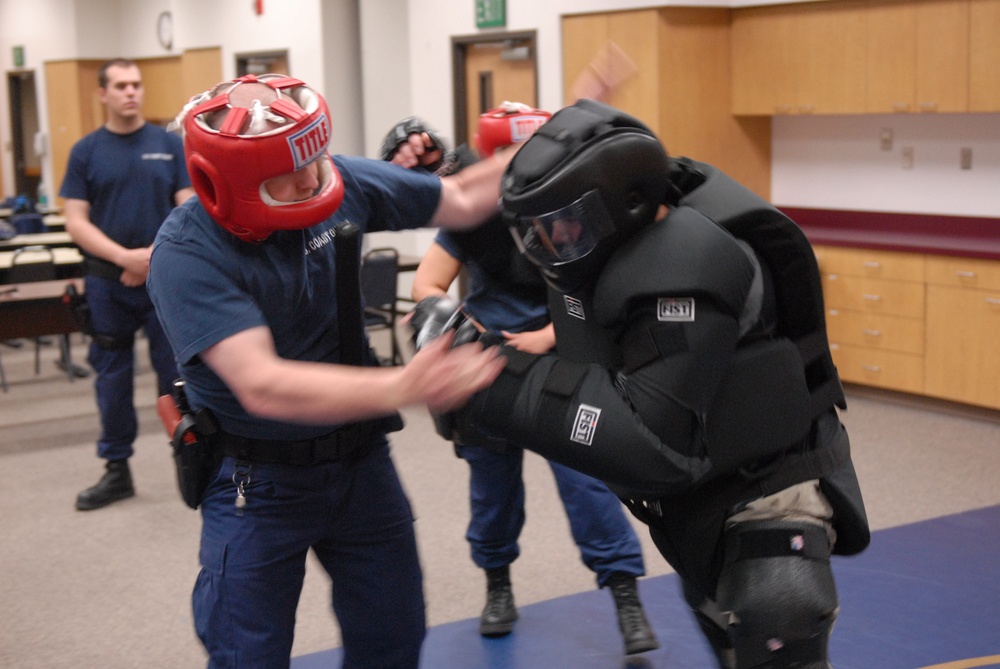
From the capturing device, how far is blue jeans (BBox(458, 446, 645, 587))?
3.29 meters

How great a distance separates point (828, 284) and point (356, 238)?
5.16m

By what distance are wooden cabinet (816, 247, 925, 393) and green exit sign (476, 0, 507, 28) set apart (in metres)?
2.97

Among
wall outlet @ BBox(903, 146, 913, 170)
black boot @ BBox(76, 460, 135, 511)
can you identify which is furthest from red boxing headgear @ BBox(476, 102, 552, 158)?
wall outlet @ BBox(903, 146, 913, 170)

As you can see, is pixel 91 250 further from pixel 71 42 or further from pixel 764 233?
pixel 71 42

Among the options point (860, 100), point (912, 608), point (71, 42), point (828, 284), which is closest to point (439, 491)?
point (912, 608)

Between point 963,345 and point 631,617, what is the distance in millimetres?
3654

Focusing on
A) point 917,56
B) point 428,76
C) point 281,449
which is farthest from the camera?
point 428,76

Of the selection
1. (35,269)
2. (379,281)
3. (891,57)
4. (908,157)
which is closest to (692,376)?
(379,281)

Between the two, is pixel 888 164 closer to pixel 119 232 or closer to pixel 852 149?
pixel 852 149

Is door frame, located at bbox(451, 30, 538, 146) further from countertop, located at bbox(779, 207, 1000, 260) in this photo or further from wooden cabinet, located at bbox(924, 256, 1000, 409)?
wooden cabinet, located at bbox(924, 256, 1000, 409)

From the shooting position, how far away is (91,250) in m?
4.88

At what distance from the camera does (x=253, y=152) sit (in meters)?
1.95

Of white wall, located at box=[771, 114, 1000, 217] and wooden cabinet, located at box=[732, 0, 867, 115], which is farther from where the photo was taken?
wooden cabinet, located at box=[732, 0, 867, 115]

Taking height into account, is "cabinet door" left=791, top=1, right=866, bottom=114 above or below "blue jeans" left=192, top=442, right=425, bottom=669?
above
